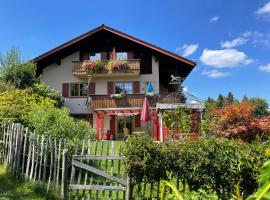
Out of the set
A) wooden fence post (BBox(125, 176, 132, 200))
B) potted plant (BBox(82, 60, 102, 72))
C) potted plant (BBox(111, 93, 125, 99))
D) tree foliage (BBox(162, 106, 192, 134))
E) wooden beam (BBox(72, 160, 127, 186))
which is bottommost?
wooden fence post (BBox(125, 176, 132, 200))

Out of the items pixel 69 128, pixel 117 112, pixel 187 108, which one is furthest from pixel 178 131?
pixel 69 128

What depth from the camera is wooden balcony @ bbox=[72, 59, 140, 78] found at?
2736 centimetres

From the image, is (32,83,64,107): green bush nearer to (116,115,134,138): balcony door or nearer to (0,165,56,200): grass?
(116,115,134,138): balcony door

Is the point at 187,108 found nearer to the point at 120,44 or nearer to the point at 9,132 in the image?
the point at 120,44

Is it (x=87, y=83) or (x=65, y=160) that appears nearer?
(x=65, y=160)

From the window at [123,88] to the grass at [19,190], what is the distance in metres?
20.1

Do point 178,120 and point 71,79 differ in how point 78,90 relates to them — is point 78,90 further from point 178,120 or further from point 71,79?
point 178,120

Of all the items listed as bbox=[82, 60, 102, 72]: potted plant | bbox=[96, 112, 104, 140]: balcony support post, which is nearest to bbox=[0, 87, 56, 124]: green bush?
bbox=[82, 60, 102, 72]: potted plant

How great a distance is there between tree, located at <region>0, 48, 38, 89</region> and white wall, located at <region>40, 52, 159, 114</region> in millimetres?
3680

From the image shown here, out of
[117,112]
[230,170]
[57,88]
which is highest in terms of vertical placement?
[57,88]

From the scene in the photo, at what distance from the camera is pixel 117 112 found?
2689cm

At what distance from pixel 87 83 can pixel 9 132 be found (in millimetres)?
19468

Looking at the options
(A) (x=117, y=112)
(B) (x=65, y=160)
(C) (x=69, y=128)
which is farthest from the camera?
(A) (x=117, y=112)

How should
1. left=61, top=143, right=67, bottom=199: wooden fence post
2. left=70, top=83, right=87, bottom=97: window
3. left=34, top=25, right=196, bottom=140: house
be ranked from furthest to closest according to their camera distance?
left=70, top=83, right=87, bottom=97: window, left=34, top=25, right=196, bottom=140: house, left=61, top=143, right=67, bottom=199: wooden fence post
